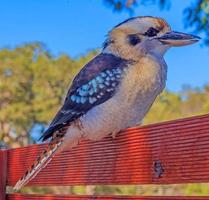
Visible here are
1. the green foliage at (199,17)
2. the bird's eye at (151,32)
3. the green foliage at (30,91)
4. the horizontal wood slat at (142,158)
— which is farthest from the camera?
the green foliage at (30,91)

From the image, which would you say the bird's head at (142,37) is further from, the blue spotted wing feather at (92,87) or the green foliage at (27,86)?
the green foliage at (27,86)

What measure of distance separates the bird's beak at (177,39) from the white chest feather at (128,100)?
0.22 ft

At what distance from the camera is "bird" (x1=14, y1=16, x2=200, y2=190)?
65.2 inches

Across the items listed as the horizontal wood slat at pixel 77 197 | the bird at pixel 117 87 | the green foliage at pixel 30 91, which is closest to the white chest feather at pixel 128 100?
the bird at pixel 117 87

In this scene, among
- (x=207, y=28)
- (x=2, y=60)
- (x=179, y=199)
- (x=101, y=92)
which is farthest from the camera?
(x=2, y=60)

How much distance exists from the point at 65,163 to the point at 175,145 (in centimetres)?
60

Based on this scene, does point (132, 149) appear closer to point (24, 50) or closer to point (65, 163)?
point (65, 163)

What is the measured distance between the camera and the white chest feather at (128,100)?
165 centimetres

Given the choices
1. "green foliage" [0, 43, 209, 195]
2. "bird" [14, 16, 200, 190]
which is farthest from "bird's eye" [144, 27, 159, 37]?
"green foliage" [0, 43, 209, 195]

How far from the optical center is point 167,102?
54.5ft

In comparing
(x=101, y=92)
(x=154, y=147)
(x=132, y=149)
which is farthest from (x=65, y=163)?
(x=154, y=147)

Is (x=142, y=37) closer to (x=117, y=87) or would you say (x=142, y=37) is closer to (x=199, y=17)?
(x=117, y=87)

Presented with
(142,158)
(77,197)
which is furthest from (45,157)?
(142,158)

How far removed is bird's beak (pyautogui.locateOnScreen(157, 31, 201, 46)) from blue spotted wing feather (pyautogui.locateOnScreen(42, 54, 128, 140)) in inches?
5.1
